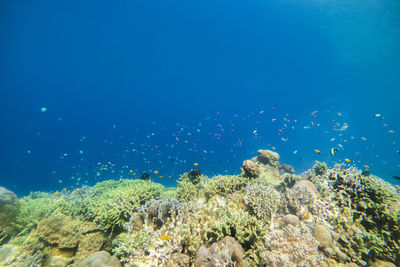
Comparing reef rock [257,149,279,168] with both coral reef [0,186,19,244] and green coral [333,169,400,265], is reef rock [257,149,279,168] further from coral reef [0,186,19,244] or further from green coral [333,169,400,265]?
coral reef [0,186,19,244]

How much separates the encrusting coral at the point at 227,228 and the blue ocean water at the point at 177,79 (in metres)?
8.09

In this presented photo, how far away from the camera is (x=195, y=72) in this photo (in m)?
97.1

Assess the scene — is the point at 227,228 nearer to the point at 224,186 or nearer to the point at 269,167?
the point at 224,186

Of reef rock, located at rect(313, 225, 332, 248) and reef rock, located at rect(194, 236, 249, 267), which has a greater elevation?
reef rock, located at rect(313, 225, 332, 248)

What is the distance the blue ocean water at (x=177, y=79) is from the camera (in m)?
47.2

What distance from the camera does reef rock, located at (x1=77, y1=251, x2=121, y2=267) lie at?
411 cm

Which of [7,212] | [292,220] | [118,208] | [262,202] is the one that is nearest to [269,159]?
[262,202]

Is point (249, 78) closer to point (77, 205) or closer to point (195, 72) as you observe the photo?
point (195, 72)

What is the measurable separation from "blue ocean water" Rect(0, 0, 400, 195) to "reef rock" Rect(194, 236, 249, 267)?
417 inches

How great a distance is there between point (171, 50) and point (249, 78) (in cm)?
5009

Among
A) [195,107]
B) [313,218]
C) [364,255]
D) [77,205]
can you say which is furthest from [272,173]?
[195,107]

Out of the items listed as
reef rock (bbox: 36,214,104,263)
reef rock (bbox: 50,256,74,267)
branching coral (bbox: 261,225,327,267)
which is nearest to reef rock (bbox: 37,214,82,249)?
reef rock (bbox: 36,214,104,263)

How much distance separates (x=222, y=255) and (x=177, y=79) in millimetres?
107241

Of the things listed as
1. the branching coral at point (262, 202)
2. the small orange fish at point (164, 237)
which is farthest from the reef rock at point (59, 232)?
the branching coral at point (262, 202)
